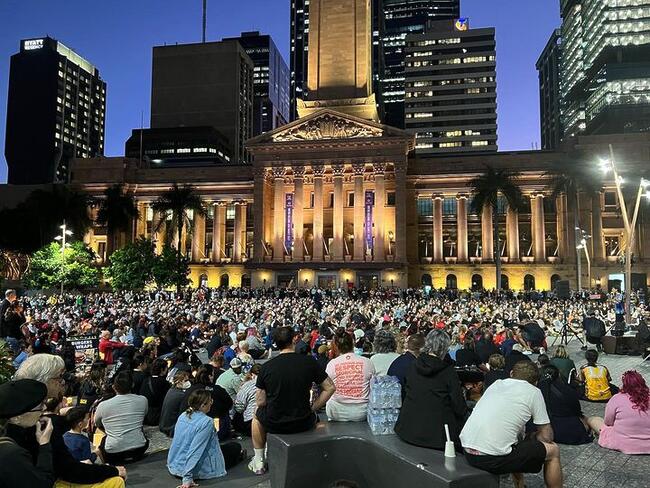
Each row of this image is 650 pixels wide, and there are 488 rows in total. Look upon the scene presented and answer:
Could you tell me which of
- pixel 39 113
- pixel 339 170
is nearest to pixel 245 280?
pixel 339 170

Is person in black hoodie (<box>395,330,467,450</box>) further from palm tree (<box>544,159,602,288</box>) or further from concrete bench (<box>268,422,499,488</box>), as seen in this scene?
palm tree (<box>544,159,602,288</box>)

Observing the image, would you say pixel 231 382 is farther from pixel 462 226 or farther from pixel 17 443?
pixel 462 226

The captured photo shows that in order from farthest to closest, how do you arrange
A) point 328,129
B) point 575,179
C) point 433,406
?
point 328,129 → point 575,179 → point 433,406

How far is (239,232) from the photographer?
7581cm

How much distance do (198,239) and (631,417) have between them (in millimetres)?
71995

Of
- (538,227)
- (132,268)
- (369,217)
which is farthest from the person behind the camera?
(538,227)

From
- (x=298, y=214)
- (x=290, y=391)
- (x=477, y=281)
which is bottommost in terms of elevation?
(x=290, y=391)

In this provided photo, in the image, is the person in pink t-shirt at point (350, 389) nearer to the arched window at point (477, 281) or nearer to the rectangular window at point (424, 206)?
the arched window at point (477, 281)

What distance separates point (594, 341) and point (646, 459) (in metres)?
14.5

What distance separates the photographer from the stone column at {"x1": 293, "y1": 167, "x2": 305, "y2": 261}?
2675 inches

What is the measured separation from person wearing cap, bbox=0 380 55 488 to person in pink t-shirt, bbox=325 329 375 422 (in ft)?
12.9

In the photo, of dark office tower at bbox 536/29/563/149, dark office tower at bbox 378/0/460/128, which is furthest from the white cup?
dark office tower at bbox 536/29/563/149

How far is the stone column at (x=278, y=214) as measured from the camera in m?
68.4

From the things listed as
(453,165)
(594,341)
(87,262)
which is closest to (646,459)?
(594,341)
